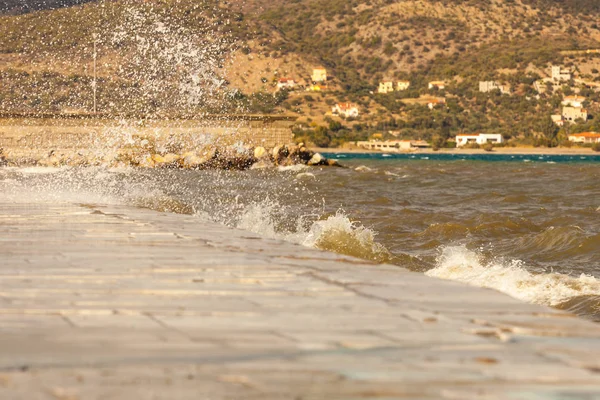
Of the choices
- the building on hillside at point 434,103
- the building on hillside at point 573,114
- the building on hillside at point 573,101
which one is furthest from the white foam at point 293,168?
the building on hillside at point 573,101

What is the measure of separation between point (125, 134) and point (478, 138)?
70911 millimetres

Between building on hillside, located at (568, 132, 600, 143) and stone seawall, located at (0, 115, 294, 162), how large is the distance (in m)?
74.3

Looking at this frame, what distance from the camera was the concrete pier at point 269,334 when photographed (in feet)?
8.73

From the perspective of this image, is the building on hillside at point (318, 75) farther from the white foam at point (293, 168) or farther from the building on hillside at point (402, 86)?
the white foam at point (293, 168)

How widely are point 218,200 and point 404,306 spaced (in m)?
17.2

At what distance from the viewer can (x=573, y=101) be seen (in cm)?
12788

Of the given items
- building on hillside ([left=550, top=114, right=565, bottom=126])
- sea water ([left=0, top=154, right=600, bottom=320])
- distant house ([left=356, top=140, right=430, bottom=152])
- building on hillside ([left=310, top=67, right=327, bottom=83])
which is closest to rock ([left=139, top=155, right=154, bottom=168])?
sea water ([left=0, top=154, right=600, bottom=320])

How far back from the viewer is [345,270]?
17.0 feet

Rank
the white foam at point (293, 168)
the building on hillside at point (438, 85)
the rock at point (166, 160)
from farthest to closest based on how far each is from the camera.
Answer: the building on hillside at point (438, 85) < the rock at point (166, 160) < the white foam at point (293, 168)

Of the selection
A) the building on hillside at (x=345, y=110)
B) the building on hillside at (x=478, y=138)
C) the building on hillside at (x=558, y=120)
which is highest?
the building on hillside at (x=345, y=110)

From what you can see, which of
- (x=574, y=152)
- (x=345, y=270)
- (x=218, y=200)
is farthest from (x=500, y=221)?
(x=574, y=152)

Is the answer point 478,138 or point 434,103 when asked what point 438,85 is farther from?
point 478,138

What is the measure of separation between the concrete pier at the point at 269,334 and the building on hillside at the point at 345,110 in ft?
401

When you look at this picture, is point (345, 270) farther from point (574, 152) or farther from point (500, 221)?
point (574, 152)
